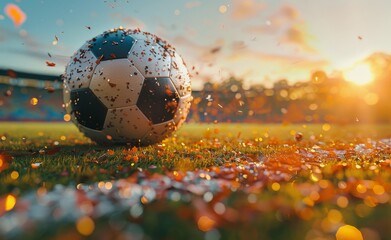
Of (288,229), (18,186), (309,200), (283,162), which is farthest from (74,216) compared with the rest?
(283,162)

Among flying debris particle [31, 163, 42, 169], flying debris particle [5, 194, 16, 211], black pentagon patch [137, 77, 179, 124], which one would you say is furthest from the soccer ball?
flying debris particle [5, 194, 16, 211]

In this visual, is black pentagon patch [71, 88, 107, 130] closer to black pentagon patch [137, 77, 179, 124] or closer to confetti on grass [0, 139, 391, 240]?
black pentagon patch [137, 77, 179, 124]

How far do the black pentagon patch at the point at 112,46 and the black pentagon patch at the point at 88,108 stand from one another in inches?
24.1

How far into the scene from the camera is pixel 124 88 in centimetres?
529

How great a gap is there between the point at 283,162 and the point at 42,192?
2982 mm

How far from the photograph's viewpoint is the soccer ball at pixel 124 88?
5316 mm

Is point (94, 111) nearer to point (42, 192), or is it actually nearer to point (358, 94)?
point (42, 192)

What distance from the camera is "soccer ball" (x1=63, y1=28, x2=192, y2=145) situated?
209 inches

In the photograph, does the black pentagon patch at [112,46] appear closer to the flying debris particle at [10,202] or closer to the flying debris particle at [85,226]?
the flying debris particle at [10,202]

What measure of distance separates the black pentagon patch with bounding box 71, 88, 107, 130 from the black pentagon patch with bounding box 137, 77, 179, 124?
0.65m

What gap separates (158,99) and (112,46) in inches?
45.4

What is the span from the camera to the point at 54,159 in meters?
4.61

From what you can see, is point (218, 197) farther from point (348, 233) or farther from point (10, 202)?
point (10, 202)

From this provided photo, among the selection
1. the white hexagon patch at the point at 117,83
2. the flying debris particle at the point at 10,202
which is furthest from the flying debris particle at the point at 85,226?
the white hexagon patch at the point at 117,83
